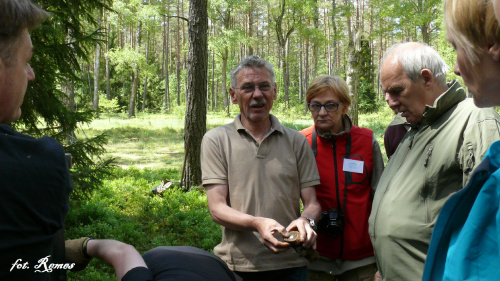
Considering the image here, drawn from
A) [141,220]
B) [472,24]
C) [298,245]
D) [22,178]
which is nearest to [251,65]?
[298,245]

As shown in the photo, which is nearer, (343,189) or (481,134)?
(481,134)

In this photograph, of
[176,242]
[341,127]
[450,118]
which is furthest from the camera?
[176,242]

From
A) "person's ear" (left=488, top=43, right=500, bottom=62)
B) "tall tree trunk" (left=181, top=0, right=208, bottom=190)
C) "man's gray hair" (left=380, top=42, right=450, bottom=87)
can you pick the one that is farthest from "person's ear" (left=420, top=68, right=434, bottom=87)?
"tall tree trunk" (left=181, top=0, right=208, bottom=190)

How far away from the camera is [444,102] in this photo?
2.30 meters

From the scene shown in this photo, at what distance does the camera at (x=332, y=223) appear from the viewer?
2834mm

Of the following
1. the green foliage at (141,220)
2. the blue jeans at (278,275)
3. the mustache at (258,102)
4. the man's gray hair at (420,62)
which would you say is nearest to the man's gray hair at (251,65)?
the mustache at (258,102)

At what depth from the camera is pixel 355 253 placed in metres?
2.91

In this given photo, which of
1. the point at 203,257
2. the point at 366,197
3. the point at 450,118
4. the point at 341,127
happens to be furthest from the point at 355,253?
the point at 203,257

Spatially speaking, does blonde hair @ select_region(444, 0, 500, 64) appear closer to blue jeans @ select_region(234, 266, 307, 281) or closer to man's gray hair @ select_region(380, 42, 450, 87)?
man's gray hair @ select_region(380, 42, 450, 87)

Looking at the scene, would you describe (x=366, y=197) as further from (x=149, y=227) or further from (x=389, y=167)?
(x=149, y=227)

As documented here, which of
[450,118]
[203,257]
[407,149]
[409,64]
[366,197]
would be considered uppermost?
[409,64]

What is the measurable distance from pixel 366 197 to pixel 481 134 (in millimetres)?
1119

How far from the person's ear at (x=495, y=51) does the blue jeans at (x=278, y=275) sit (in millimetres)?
1872

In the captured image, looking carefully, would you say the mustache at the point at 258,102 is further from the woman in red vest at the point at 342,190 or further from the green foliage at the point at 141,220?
the green foliage at the point at 141,220
